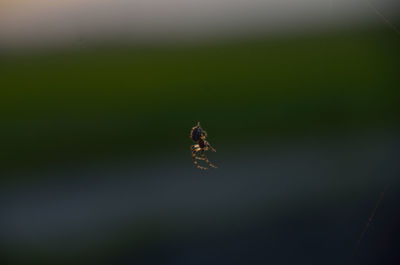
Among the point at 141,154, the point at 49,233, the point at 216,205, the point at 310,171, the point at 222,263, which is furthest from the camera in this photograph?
the point at 141,154

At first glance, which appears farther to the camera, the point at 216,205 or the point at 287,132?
the point at 287,132

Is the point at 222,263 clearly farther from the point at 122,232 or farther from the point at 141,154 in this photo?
the point at 141,154

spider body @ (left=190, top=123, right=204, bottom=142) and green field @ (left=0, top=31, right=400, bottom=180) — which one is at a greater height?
green field @ (left=0, top=31, right=400, bottom=180)

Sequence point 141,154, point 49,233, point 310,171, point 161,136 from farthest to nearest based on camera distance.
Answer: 1. point 161,136
2. point 141,154
3. point 310,171
4. point 49,233

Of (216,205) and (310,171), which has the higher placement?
(310,171)

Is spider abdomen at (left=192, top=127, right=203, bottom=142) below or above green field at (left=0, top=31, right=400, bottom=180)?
below

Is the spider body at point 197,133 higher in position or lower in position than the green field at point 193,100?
lower

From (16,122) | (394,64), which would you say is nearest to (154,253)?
(16,122)

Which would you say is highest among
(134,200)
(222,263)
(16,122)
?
(16,122)

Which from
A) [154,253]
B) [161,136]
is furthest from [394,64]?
[154,253]

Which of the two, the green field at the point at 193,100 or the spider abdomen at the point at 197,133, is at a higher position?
the green field at the point at 193,100
